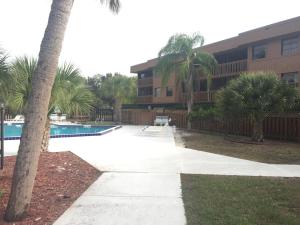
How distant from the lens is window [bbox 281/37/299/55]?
69.6 feet

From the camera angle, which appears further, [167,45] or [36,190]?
[167,45]

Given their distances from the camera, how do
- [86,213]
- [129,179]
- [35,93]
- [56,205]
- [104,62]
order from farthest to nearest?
1. [104,62]
2. [129,179]
3. [56,205]
4. [86,213]
5. [35,93]

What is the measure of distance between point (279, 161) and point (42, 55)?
27.3 ft

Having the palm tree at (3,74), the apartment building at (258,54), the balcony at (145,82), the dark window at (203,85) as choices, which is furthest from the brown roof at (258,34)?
the palm tree at (3,74)

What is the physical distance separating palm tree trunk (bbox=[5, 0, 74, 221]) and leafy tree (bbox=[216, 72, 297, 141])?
11.7 m

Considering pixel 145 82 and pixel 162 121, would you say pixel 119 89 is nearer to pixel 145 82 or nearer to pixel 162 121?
pixel 145 82

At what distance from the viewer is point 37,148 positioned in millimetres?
4590

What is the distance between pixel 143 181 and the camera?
280 inches

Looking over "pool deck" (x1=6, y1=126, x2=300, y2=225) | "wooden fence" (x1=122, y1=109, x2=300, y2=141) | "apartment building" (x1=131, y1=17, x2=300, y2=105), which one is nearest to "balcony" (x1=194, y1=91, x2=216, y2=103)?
"apartment building" (x1=131, y1=17, x2=300, y2=105)

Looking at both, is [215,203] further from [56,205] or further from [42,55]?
[42,55]

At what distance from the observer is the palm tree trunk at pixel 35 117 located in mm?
4508

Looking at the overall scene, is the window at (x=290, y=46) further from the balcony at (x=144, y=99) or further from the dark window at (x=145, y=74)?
the dark window at (x=145, y=74)

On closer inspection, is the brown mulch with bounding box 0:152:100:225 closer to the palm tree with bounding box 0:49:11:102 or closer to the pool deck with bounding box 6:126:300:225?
the pool deck with bounding box 6:126:300:225

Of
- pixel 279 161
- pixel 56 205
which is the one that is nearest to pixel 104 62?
pixel 279 161
